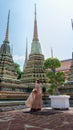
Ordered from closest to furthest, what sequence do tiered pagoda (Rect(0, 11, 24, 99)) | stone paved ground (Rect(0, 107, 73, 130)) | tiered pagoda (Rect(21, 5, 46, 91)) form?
stone paved ground (Rect(0, 107, 73, 130)) < tiered pagoda (Rect(0, 11, 24, 99)) < tiered pagoda (Rect(21, 5, 46, 91))

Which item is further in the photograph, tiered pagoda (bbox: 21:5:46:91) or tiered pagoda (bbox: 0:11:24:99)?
tiered pagoda (bbox: 21:5:46:91)

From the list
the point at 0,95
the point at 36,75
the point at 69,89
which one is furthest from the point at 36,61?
the point at 0,95

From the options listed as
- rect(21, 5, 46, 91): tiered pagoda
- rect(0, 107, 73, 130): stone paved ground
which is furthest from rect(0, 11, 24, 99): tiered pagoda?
rect(0, 107, 73, 130): stone paved ground

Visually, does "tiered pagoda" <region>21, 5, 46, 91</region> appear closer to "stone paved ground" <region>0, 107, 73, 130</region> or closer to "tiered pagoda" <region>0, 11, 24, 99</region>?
"tiered pagoda" <region>0, 11, 24, 99</region>

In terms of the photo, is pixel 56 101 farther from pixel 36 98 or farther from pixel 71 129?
pixel 71 129

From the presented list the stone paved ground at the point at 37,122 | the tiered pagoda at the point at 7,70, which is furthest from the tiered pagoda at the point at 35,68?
the stone paved ground at the point at 37,122

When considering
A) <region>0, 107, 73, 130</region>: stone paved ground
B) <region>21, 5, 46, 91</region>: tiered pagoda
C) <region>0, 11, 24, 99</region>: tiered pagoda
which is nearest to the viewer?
<region>0, 107, 73, 130</region>: stone paved ground

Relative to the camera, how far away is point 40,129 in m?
4.49

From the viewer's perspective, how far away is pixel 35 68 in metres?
23.1

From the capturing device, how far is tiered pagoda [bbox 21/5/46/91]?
2183 centimetres

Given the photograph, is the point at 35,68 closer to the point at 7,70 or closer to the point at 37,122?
the point at 7,70

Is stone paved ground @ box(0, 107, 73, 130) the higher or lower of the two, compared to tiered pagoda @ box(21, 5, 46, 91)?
lower

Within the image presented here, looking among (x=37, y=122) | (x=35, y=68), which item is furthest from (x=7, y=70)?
(x=37, y=122)

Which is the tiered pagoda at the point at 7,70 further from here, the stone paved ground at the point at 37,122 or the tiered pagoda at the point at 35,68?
the stone paved ground at the point at 37,122
